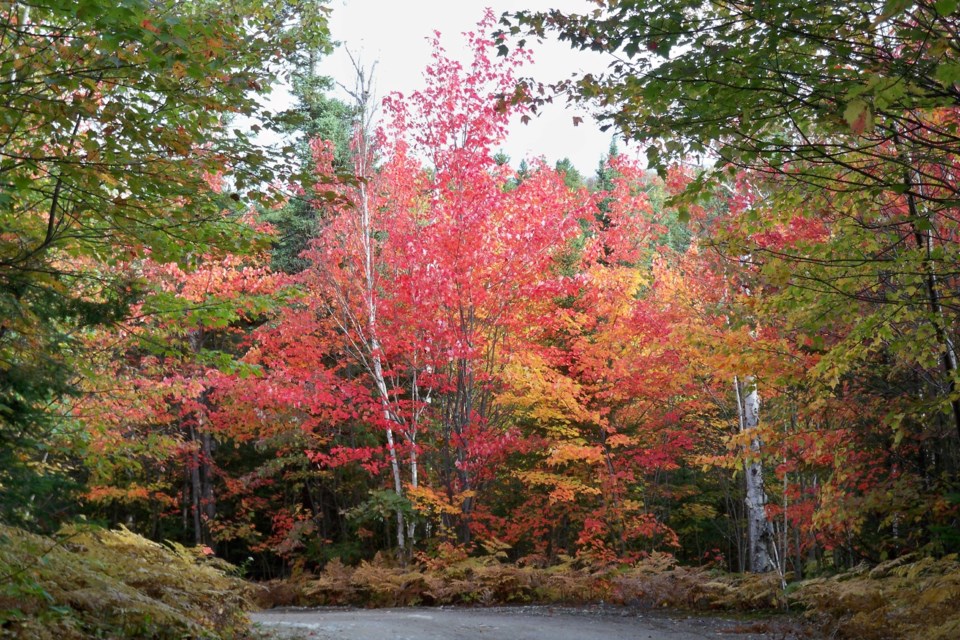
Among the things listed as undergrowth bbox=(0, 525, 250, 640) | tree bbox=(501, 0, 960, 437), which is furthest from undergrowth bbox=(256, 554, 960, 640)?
undergrowth bbox=(0, 525, 250, 640)

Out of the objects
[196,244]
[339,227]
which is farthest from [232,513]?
[196,244]

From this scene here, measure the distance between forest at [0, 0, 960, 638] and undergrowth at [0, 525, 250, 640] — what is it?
5cm

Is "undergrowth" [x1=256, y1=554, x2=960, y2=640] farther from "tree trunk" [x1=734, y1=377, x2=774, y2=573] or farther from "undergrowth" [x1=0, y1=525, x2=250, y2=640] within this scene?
"undergrowth" [x1=0, y1=525, x2=250, y2=640]

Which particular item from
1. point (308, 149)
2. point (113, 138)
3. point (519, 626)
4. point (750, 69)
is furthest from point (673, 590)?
point (308, 149)

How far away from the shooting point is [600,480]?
14539 mm

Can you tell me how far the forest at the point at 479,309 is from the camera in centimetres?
440

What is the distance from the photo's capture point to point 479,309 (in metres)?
13.0

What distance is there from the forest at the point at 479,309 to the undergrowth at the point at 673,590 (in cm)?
7

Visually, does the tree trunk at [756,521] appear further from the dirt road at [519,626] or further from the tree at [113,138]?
the tree at [113,138]

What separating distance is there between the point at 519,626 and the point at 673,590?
2.96m

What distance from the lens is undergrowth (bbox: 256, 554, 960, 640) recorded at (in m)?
6.81

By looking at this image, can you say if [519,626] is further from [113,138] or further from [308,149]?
[308,149]

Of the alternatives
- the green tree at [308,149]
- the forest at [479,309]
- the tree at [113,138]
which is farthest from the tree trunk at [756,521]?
the green tree at [308,149]

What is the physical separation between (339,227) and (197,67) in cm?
1063
